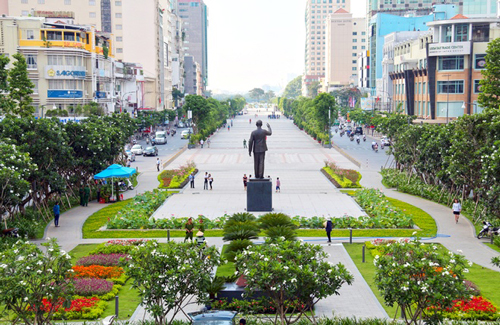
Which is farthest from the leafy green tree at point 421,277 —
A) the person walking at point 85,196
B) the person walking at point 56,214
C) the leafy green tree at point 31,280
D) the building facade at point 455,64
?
the building facade at point 455,64

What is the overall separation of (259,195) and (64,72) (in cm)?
5288

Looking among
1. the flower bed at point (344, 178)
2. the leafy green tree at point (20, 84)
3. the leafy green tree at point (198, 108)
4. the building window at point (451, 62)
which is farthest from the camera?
the leafy green tree at point (198, 108)

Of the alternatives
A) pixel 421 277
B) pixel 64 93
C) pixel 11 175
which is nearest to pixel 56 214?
pixel 11 175

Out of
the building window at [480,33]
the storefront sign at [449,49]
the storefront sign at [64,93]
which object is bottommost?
the storefront sign at [64,93]

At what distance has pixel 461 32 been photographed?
9694 cm

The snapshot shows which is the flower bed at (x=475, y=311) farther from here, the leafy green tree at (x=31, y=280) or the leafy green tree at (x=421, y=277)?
the leafy green tree at (x=31, y=280)

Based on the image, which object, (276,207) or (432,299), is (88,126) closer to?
(276,207)

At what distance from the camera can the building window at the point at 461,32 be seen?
96.5 m

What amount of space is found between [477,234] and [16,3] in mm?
117561

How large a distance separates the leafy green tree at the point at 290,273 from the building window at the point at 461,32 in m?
83.8

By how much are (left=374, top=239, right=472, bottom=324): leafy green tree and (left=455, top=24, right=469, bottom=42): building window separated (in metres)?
83.0

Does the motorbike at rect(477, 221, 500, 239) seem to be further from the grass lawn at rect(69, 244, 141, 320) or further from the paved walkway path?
the grass lawn at rect(69, 244, 141, 320)

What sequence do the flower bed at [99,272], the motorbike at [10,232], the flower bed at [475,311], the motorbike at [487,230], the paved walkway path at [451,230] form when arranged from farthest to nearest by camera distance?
the motorbike at [487,230]
the motorbike at [10,232]
the paved walkway path at [451,230]
the flower bed at [99,272]
the flower bed at [475,311]

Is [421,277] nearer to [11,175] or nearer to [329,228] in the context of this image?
[329,228]
